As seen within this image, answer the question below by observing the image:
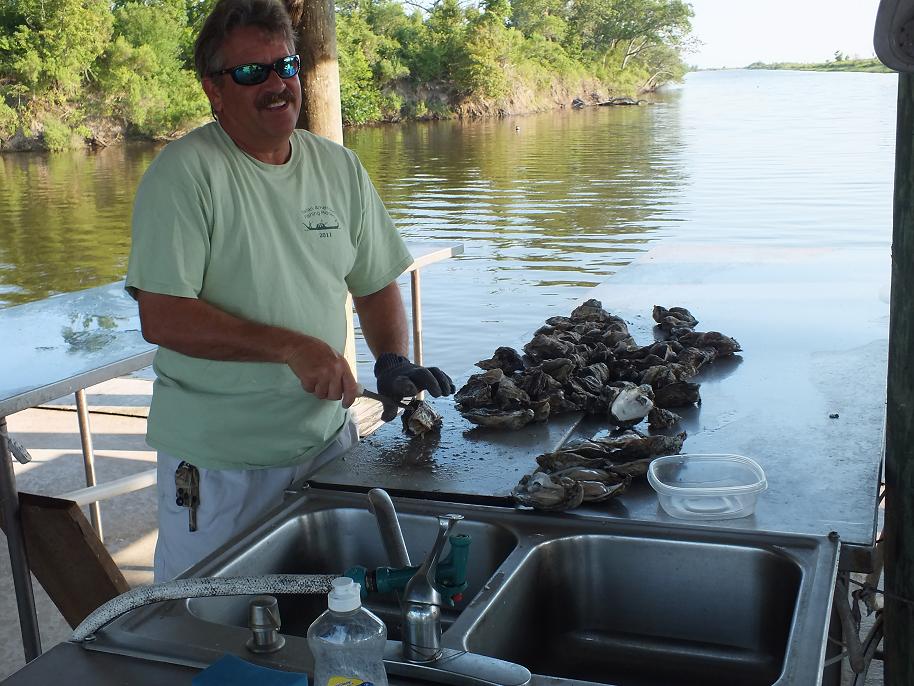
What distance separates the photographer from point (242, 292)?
2.27 metres

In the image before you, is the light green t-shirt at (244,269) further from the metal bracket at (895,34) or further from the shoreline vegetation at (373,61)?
the shoreline vegetation at (373,61)

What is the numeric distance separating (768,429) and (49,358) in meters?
2.31

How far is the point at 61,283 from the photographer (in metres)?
14.2

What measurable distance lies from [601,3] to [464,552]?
76.4 metres

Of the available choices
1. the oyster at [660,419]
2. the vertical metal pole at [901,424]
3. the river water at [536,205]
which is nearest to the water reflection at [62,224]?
the river water at [536,205]

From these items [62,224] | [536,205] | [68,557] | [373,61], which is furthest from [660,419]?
[373,61]

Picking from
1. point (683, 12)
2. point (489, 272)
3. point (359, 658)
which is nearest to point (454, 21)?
point (683, 12)

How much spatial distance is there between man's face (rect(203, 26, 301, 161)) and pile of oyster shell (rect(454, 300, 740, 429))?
3.01 ft

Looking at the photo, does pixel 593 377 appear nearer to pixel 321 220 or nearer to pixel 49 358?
pixel 321 220

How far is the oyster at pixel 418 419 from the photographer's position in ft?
8.44

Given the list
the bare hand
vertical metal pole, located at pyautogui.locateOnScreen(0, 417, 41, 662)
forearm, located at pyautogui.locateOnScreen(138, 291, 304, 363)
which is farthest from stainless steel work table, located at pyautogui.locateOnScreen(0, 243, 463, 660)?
the bare hand

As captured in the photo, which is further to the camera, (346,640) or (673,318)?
(673,318)

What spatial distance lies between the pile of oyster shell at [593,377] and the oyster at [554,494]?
0.56 meters

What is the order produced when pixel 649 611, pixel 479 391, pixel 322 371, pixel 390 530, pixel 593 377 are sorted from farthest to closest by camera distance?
pixel 593 377 < pixel 479 391 < pixel 322 371 < pixel 649 611 < pixel 390 530
